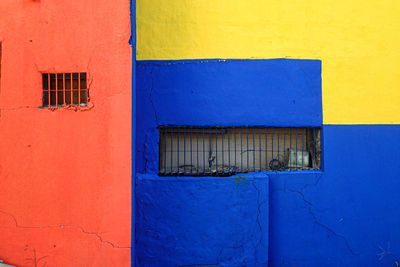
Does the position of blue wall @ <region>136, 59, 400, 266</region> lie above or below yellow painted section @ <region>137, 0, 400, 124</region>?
below

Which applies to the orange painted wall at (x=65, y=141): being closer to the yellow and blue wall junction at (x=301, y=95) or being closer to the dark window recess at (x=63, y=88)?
the dark window recess at (x=63, y=88)

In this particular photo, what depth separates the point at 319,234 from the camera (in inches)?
128

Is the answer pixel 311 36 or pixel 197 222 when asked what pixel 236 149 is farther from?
pixel 311 36

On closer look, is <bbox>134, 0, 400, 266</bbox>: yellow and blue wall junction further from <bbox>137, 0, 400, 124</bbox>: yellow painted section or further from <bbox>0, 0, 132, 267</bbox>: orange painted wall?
<bbox>0, 0, 132, 267</bbox>: orange painted wall

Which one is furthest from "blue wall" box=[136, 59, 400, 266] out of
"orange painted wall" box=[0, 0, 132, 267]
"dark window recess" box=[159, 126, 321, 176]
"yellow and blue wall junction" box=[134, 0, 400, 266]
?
"orange painted wall" box=[0, 0, 132, 267]

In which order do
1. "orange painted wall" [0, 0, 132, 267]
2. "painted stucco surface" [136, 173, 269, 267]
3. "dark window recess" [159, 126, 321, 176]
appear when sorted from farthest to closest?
"dark window recess" [159, 126, 321, 176] < "painted stucco surface" [136, 173, 269, 267] < "orange painted wall" [0, 0, 132, 267]

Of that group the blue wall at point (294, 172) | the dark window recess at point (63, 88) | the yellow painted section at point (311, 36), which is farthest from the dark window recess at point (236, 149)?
the dark window recess at point (63, 88)

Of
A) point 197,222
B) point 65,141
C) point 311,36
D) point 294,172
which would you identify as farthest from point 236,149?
point 65,141

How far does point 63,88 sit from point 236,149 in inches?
81.9

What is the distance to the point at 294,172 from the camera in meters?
3.26

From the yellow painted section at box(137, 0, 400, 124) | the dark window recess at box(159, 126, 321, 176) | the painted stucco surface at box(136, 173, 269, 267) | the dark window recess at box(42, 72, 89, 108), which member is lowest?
the painted stucco surface at box(136, 173, 269, 267)

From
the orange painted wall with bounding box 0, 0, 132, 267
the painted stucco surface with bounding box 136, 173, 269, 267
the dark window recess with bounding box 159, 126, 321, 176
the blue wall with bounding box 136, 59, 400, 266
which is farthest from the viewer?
the dark window recess with bounding box 159, 126, 321, 176

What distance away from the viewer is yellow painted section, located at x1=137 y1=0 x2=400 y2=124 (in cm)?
331

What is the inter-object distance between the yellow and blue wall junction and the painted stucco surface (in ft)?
0.65
